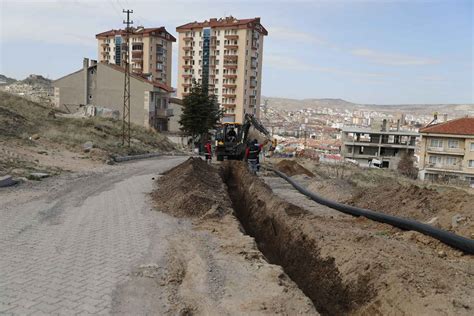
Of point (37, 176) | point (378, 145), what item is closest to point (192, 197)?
point (37, 176)

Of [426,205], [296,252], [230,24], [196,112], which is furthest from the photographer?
[230,24]

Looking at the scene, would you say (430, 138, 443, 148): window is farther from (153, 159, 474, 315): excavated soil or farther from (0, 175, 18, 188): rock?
(0, 175, 18, 188): rock

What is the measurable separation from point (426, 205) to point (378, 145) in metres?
62.8

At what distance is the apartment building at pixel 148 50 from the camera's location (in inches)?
3258

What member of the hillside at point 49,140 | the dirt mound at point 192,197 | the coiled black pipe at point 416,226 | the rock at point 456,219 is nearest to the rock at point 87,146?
the hillside at point 49,140

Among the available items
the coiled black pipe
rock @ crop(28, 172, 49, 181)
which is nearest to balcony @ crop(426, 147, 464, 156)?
the coiled black pipe

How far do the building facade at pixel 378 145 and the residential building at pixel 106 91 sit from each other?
113ft

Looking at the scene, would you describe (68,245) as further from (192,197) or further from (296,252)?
(296,252)

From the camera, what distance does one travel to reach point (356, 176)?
26.0 m

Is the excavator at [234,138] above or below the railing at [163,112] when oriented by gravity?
below

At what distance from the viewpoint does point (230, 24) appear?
75750 millimetres

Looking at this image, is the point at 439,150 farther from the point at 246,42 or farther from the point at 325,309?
the point at 325,309

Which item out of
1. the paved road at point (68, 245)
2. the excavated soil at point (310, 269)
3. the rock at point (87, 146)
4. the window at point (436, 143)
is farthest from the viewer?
the window at point (436, 143)

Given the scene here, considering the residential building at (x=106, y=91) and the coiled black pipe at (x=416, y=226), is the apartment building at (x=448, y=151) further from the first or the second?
the coiled black pipe at (x=416, y=226)
